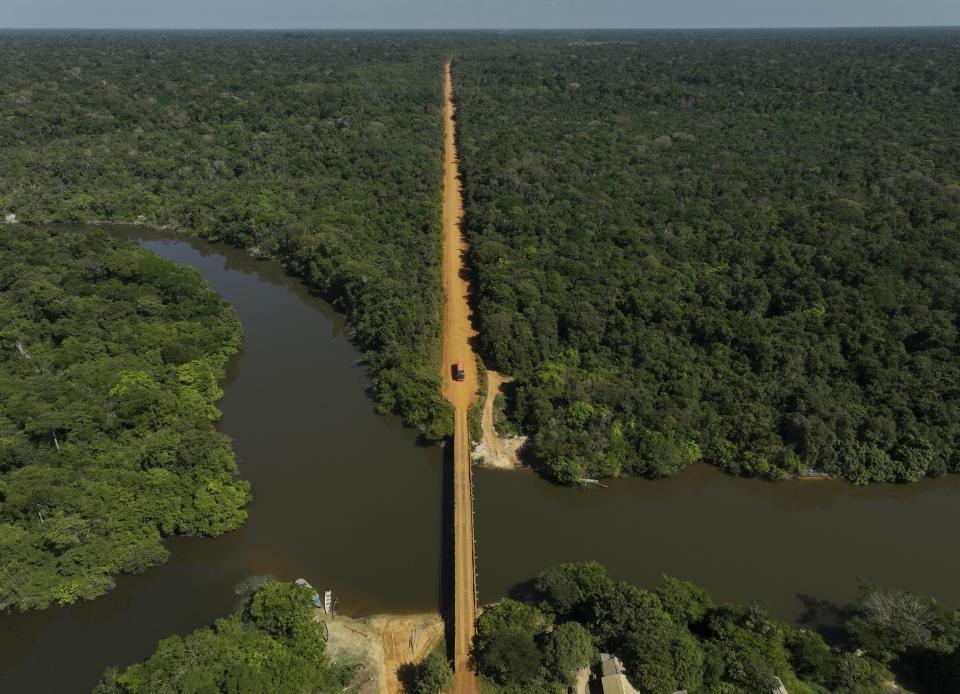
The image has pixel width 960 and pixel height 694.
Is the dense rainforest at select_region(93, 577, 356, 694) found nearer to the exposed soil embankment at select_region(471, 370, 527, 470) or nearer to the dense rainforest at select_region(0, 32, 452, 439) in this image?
the exposed soil embankment at select_region(471, 370, 527, 470)

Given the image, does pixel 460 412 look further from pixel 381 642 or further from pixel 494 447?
pixel 381 642

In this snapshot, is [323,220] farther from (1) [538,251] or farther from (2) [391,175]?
(1) [538,251]

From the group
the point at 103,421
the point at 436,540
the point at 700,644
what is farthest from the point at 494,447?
the point at 103,421

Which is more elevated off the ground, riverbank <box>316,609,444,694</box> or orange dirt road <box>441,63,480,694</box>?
orange dirt road <box>441,63,480,694</box>

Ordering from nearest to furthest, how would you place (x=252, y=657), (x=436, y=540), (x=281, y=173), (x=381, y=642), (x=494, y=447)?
1. (x=252, y=657)
2. (x=381, y=642)
3. (x=436, y=540)
4. (x=494, y=447)
5. (x=281, y=173)

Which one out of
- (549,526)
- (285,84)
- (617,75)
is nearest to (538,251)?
(549,526)

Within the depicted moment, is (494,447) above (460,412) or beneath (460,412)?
beneath

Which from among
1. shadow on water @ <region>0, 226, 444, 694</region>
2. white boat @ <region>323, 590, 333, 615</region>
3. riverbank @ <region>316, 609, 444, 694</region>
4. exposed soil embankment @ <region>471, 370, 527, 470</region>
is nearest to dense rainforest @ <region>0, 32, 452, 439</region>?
exposed soil embankment @ <region>471, 370, 527, 470</region>
